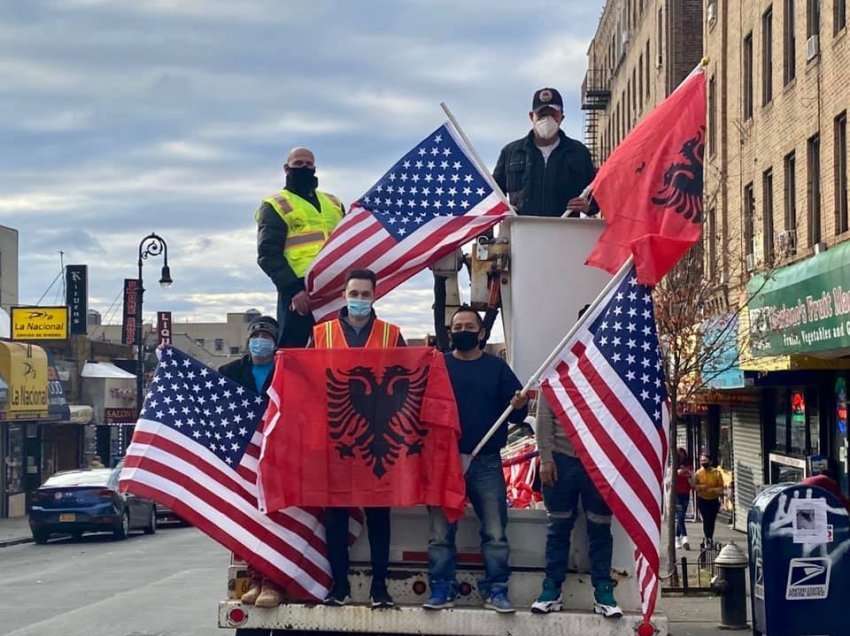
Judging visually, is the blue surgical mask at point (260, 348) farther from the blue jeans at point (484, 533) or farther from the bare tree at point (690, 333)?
the bare tree at point (690, 333)

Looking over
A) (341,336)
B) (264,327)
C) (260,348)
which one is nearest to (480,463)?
(341,336)

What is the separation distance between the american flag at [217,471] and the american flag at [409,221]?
918mm

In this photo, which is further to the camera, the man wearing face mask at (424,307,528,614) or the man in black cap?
the man in black cap

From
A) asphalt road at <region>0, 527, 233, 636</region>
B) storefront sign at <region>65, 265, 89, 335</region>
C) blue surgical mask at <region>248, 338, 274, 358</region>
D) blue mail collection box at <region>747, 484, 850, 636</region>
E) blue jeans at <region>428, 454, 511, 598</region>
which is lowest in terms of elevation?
asphalt road at <region>0, 527, 233, 636</region>

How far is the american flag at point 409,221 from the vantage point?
8.59 m

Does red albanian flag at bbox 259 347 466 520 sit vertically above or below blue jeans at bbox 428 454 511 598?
above

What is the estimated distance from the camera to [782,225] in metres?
26.0

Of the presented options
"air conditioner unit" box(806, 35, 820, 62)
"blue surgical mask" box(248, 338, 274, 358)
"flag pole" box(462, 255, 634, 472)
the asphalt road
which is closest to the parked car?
the asphalt road

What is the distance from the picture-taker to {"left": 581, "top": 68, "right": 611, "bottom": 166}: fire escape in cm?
5750

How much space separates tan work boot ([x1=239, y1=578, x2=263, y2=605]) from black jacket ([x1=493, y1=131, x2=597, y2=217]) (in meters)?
2.99

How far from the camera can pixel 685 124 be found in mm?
8711

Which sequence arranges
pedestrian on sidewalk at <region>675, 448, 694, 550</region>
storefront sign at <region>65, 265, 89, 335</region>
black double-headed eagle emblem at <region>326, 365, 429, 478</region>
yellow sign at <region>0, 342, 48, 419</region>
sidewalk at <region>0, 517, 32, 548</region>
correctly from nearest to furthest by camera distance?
black double-headed eagle emblem at <region>326, 365, 429, 478</region>
pedestrian on sidewalk at <region>675, 448, 694, 550</region>
sidewalk at <region>0, 517, 32, 548</region>
yellow sign at <region>0, 342, 48, 419</region>
storefront sign at <region>65, 265, 89, 335</region>

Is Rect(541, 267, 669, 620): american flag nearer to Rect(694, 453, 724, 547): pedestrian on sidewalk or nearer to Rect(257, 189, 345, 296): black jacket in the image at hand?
Rect(257, 189, 345, 296): black jacket

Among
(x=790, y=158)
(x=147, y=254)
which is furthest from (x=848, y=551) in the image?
(x=147, y=254)
